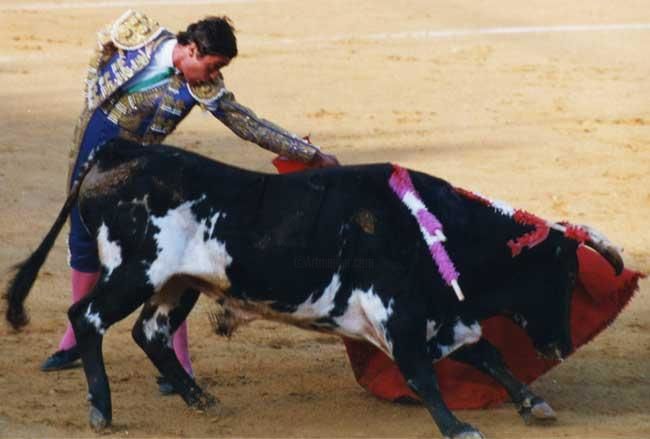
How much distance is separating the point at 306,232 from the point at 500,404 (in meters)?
1.05

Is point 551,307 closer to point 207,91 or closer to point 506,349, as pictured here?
point 506,349

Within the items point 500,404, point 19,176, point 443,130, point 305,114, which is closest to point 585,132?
point 443,130

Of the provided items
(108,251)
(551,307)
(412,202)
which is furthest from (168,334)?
(551,307)

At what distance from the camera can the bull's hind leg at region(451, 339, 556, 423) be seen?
5.93 m

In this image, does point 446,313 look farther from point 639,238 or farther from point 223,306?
point 639,238

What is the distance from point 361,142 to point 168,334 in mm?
4747

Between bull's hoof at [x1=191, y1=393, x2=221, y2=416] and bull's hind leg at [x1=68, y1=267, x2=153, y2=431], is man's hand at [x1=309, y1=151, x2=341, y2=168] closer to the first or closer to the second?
bull's hind leg at [x1=68, y1=267, x2=153, y2=431]

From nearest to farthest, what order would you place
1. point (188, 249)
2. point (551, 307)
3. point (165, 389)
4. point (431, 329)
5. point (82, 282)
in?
point (188, 249)
point (431, 329)
point (551, 307)
point (165, 389)
point (82, 282)

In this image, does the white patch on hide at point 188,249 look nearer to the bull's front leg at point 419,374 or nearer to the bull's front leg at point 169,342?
the bull's front leg at point 169,342

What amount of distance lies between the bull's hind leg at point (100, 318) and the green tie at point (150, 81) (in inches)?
27.7

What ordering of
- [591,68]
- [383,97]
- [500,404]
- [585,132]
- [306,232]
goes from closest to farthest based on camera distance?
[306,232], [500,404], [585,132], [383,97], [591,68]

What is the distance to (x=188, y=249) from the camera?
5.72 m

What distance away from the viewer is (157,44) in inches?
237

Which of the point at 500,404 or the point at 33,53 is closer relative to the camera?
the point at 500,404
